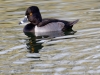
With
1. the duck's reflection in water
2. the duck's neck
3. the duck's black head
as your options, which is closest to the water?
the duck's reflection in water

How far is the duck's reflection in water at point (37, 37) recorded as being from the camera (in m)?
11.4

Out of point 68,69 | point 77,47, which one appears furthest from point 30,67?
point 77,47

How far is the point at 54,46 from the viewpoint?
11.2 m

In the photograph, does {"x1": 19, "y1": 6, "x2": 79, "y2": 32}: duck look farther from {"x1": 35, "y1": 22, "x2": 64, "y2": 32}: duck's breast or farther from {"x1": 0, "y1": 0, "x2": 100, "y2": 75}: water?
{"x1": 0, "y1": 0, "x2": 100, "y2": 75}: water

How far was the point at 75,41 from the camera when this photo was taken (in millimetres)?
11539

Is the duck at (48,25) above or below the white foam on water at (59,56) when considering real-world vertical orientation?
below

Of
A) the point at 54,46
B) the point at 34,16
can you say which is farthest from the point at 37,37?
the point at 54,46

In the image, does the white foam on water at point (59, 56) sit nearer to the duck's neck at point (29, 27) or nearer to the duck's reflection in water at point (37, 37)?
the duck's reflection in water at point (37, 37)

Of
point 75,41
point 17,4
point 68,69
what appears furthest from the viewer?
point 17,4

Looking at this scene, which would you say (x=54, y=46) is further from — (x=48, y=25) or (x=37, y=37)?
(x=48, y=25)

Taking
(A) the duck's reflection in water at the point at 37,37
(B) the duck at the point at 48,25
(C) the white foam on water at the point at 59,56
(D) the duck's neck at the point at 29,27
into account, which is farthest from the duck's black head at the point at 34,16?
(C) the white foam on water at the point at 59,56

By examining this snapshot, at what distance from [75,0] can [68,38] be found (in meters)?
5.33

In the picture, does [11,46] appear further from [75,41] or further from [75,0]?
[75,0]

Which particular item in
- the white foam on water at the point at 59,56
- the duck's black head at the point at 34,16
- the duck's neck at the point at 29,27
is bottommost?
the duck's neck at the point at 29,27
